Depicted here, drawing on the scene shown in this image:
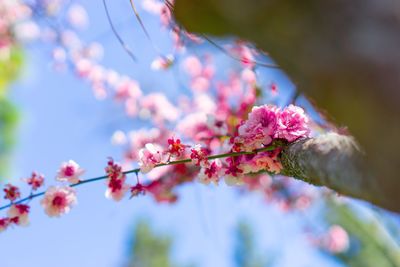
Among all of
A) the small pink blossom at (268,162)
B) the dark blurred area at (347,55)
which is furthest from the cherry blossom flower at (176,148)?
the dark blurred area at (347,55)

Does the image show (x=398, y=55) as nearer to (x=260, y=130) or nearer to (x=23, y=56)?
(x=260, y=130)

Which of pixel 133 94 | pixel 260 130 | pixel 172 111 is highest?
pixel 133 94

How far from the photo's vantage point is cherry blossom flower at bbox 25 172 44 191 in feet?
5.97

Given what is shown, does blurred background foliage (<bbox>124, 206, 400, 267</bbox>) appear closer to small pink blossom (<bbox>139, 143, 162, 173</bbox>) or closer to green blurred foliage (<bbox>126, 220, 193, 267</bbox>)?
green blurred foliage (<bbox>126, 220, 193, 267</bbox>)

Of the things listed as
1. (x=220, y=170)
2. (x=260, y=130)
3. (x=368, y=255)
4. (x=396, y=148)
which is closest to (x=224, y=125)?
(x=220, y=170)

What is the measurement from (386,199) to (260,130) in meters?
0.79

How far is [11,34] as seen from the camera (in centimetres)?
520

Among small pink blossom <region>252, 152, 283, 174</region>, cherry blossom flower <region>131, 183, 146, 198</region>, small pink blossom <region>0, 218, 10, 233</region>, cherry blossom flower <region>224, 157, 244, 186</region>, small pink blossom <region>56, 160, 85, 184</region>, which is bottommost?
small pink blossom <region>252, 152, 283, 174</region>

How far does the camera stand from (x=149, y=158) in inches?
61.7

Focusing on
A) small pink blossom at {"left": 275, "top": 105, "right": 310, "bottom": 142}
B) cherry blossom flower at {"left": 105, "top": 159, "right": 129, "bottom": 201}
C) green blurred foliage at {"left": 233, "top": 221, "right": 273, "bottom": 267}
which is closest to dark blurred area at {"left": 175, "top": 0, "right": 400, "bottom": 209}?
small pink blossom at {"left": 275, "top": 105, "right": 310, "bottom": 142}

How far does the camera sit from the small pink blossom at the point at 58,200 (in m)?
1.75

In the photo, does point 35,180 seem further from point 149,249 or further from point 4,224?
point 149,249

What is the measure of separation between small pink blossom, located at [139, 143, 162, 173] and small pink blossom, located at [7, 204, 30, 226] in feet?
1.46

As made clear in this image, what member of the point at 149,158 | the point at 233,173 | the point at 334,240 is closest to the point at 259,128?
the point at 233,173
